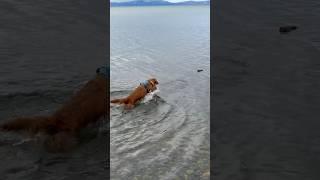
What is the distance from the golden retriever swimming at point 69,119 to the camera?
28.5 ft

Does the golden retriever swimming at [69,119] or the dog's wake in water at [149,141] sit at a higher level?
the golden retriever swimming at [69,119]

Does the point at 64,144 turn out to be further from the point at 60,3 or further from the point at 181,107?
the point at 60,3

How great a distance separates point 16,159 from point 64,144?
3.35 ft

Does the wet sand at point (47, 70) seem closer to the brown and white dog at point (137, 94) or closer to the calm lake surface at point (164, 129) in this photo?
the calm lake surface at point (164, 129)

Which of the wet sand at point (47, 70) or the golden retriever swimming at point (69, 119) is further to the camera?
the golden retriever swimming at point (69, 119)
